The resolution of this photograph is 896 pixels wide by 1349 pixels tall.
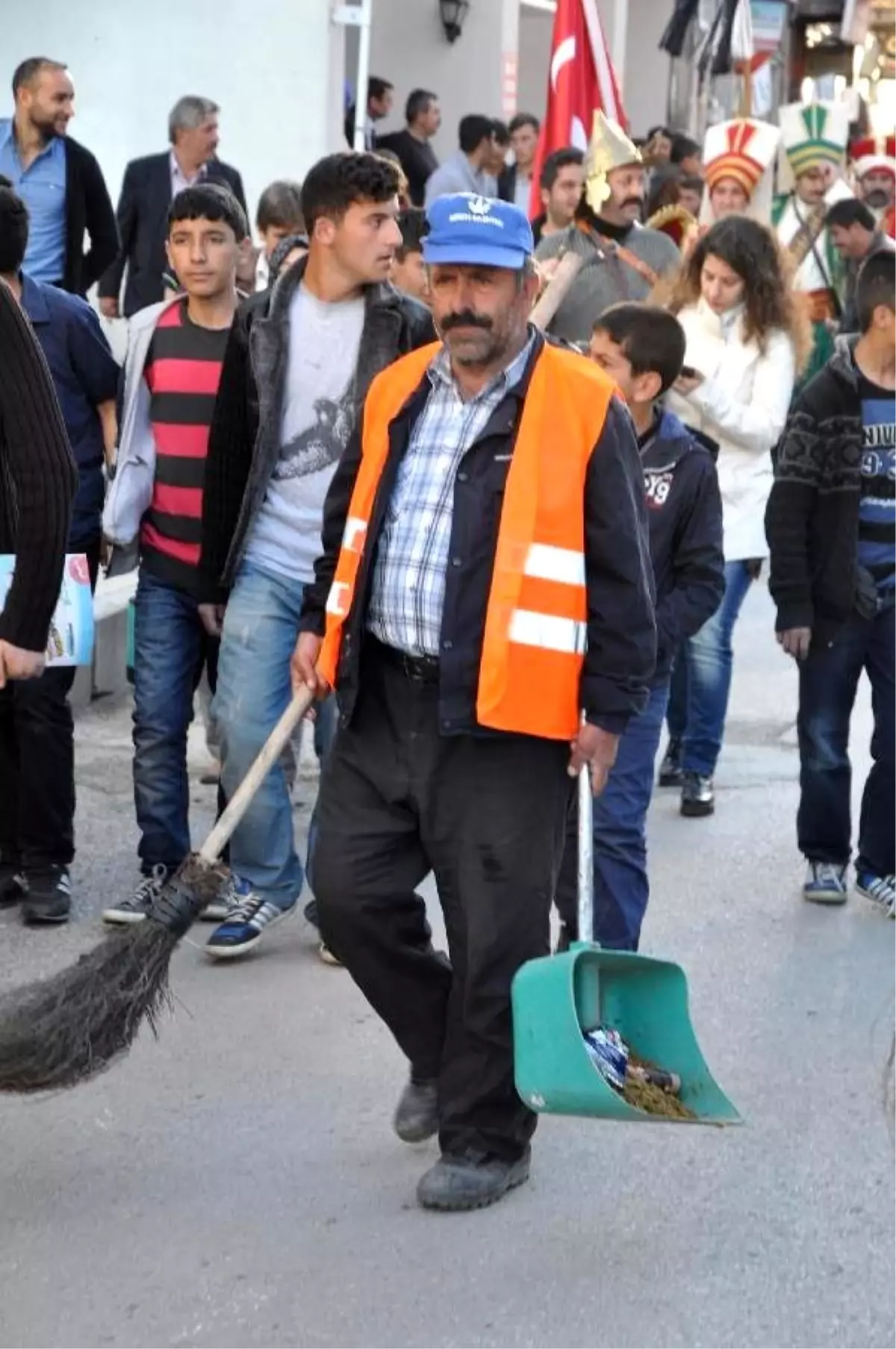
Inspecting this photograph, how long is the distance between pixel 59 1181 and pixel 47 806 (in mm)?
2045

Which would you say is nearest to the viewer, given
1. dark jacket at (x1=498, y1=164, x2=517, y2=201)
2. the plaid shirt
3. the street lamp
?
the plaid shirt

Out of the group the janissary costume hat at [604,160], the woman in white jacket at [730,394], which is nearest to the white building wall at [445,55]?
the janissary costume hat at [604,160]

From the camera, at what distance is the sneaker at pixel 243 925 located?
622 centimetres

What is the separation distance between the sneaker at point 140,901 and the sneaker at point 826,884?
6.16 ft

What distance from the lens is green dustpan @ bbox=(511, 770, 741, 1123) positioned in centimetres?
414

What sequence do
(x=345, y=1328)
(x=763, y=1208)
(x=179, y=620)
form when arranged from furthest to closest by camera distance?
(x=179, y=620) → (x=763, y=1208) → (x=345, y=1328)

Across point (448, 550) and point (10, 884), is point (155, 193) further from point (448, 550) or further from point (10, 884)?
point (448, 550)

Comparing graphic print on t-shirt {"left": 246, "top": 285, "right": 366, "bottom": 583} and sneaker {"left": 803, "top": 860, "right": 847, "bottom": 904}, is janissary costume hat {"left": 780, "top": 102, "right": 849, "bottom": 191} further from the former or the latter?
graphic print on t-shirt {"left": 246, "top": 285, "right": 366, "bottom": 583}

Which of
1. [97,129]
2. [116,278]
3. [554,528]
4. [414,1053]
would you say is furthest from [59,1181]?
[97,129]

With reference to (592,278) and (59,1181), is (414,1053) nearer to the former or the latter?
(59,1181)

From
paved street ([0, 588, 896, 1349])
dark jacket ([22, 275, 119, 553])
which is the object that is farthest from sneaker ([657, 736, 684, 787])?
dark jacket ([22, 275, 119, 553])

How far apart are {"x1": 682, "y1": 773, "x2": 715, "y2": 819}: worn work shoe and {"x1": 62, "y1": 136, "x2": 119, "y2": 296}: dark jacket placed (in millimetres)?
3919

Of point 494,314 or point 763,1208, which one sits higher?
point 494,314

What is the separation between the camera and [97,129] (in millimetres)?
14984
